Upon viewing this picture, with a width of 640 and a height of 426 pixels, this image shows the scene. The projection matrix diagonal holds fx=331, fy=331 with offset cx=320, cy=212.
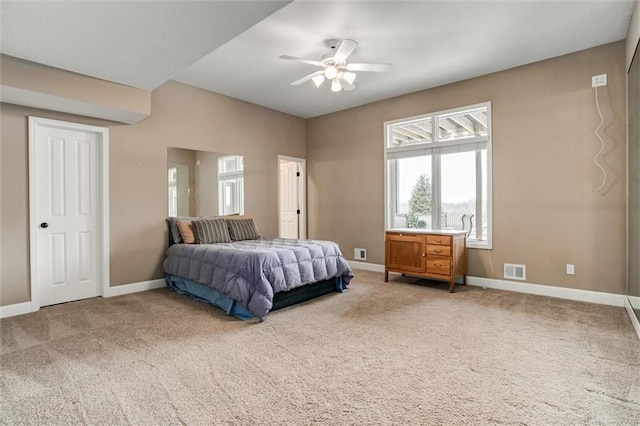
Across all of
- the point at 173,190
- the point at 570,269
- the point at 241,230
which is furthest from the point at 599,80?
the point at 173,190

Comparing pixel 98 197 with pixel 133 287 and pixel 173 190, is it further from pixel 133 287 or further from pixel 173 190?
pixel 133 287

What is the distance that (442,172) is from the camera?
5.01 metres

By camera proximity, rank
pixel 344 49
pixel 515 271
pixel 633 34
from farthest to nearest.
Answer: pixel 515 271 < pixel 344 49 < pixel 633 34

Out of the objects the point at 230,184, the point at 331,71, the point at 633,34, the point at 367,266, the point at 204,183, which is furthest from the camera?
the point at 367,266

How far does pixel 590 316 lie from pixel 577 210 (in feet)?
4.10

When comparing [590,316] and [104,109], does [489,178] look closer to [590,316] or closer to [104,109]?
[590,316]

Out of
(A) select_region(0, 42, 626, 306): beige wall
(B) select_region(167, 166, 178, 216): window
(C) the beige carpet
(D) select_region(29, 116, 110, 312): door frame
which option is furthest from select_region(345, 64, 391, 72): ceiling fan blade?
(D) select_region(29, 116, 110, 312): door frame

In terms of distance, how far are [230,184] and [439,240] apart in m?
3.34

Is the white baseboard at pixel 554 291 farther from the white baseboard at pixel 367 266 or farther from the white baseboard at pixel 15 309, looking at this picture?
the white baseboard at pixel 15 309

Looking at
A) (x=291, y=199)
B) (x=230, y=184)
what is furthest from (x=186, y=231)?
(x=291, y=199)

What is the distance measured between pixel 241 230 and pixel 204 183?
3.10ft

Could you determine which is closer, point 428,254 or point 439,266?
point 439,266

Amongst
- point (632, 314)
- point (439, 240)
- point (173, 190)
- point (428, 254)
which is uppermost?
point (173, 190)

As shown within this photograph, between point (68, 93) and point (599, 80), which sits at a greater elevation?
point (599, 80)
